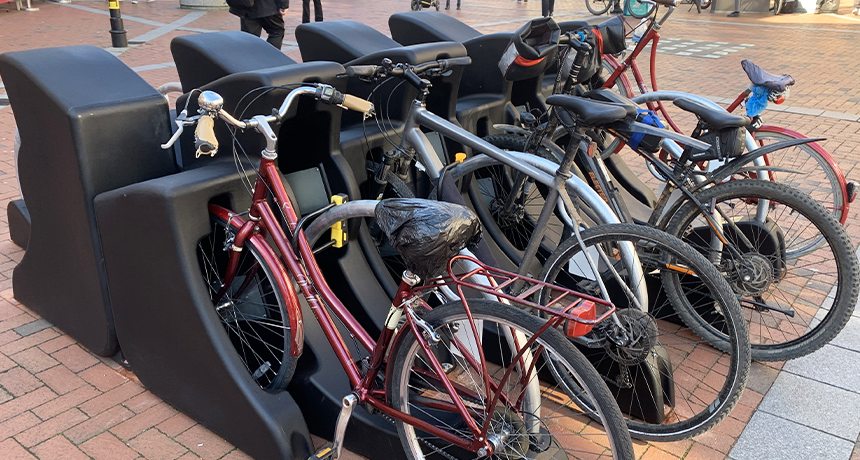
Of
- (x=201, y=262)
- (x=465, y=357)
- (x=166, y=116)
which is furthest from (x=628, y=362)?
(x=166, y=116)

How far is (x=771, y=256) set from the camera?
338cm

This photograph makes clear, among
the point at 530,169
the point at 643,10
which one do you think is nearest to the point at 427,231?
the point at 530,169

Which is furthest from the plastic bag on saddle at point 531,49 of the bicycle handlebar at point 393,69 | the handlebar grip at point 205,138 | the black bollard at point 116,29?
the black bollard at point 116,29

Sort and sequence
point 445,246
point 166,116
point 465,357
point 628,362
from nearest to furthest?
point 445,246 < point 465,357 < point 628,362 < point 166,116

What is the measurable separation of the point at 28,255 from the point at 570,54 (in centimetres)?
286

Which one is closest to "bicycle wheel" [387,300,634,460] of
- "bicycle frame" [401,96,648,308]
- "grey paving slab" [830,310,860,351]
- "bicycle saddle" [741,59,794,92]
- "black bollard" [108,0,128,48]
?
"bicycle frame" [401,96,648,308]

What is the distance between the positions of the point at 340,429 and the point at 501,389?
670 mm

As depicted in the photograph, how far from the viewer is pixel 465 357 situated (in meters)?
2.29

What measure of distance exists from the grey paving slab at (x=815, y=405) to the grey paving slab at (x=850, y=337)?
0.43 metres

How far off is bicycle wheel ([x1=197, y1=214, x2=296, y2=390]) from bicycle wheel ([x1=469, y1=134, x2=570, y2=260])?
1368 millimetres

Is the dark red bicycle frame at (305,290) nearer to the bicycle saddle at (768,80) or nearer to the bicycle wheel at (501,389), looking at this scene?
the bicycle wheel at (501,389)

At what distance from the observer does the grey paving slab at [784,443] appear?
2828 millimetres

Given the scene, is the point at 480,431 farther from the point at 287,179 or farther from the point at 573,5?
the point at 573,5

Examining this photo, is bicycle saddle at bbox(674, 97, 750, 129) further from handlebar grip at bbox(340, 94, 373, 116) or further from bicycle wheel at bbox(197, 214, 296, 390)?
bicycle wheel at bbox(197, 214, 296, 390)
